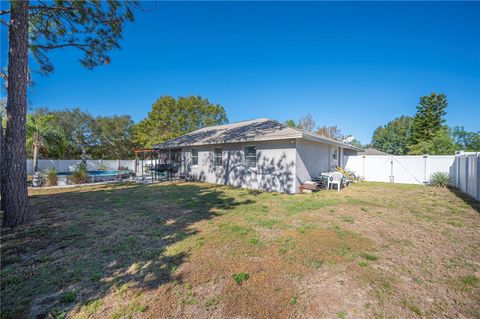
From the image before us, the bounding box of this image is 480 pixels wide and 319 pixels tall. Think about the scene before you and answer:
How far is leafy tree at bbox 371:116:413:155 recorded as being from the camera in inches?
1513

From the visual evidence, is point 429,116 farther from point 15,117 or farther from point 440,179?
point 15,117

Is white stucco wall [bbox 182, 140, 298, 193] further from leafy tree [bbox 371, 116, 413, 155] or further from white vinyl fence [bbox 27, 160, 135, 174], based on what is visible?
leafy tree [bbox 371, 116, 413, 155]

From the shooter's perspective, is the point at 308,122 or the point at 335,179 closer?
the point at 335,179

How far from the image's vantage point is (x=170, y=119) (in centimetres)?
2936

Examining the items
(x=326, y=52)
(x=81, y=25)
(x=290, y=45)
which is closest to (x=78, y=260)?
(x=81, y=25)

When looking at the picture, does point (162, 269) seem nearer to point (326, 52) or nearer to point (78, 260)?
point (78, 260)

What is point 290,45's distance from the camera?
14000mm

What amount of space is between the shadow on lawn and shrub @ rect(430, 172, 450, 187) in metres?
14.4

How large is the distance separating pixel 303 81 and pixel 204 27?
1050 centimetres

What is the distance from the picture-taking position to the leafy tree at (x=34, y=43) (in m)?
4.90

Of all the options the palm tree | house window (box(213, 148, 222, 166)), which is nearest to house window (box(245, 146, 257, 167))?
house window (box(213, 148, 222, 166))

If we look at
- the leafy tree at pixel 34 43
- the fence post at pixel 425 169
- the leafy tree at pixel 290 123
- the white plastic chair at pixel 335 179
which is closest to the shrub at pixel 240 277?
the leafy tree at pixel 34 43

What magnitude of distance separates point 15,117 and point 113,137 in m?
29.8

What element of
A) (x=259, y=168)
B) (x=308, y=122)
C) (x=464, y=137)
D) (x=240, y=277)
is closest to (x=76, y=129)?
(x=259, y=168)
